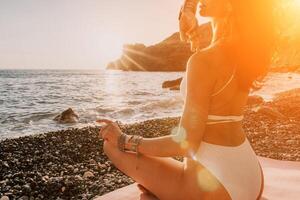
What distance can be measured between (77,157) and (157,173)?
749 centimetres

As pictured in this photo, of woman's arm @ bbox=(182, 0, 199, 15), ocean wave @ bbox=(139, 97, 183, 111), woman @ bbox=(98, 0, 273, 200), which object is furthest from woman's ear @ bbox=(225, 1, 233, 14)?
ocean wave @ bbox=(139, 97, 183, 111)

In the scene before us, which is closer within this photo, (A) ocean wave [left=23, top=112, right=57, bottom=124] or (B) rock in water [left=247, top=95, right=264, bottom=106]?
(A) ocean wave [left=23, top=112, right=57, bottom=124]

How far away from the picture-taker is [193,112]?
3.00m

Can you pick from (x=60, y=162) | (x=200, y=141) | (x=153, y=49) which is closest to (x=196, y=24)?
(x=200, y=141)

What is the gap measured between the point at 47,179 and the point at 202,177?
18.9 feet

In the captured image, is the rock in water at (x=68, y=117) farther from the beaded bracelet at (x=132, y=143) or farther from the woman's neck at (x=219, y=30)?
the woman's neck at (x=219, y=30)

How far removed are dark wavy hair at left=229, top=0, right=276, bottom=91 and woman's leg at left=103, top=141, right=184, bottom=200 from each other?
40.2 inches

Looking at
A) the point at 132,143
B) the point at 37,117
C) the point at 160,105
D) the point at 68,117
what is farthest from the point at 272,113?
the point at 132,143

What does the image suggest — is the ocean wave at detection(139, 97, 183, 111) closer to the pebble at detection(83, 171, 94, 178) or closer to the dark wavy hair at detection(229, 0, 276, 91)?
the pebble at detection(83, 171, 94, 178)

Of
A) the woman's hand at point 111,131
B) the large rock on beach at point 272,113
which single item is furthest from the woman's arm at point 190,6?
the large rock on beach at point 272,113

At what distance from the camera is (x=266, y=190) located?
4809 millimetres

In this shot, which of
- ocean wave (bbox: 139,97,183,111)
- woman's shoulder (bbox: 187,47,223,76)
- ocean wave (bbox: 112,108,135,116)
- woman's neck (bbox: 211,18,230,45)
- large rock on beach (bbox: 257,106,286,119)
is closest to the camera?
woman's shoulder (bbox: 187,47,223,76)

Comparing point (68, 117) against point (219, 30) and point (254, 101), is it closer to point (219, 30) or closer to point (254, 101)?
point (254, 101)

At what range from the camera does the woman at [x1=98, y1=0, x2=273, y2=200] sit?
2959 millimetres
